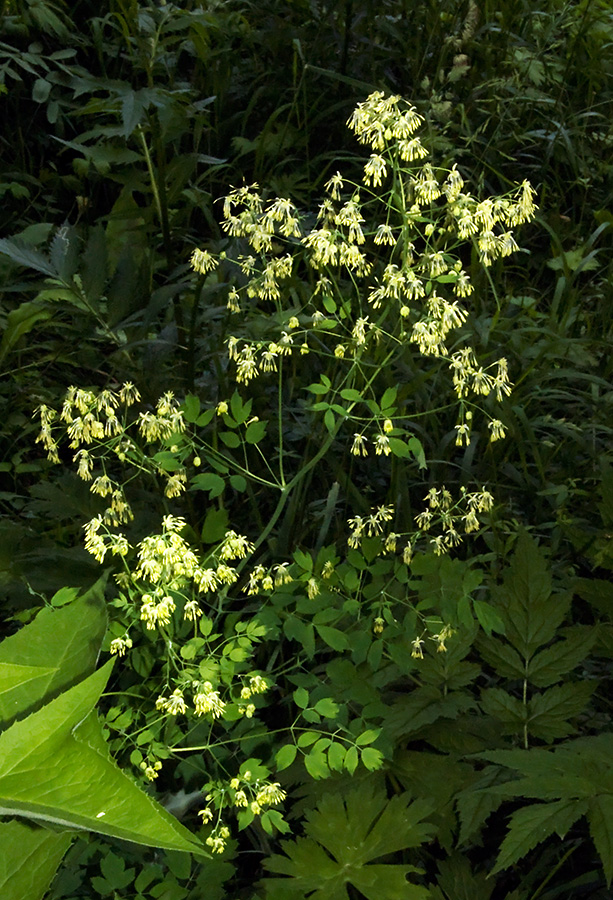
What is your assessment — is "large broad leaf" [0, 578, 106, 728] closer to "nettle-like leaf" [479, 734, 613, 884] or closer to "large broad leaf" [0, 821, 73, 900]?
"large broad leaf" [0, 821, 73, 900]

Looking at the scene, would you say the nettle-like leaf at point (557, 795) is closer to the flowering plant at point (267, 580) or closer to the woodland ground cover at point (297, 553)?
the woodland ground cover at point (297, 553)

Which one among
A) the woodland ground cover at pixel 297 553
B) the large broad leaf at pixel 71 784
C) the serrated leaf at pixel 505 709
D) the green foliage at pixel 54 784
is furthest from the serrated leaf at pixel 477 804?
the large broad leaf at pixel 71 784

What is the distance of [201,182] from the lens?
3.48m

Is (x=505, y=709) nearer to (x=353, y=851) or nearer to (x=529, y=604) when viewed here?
(x=529, y=604)

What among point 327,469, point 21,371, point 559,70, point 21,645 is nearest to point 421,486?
point 327,469

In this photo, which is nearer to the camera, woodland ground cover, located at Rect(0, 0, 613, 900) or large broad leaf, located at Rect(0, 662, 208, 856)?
large broad leaf, located at Rect(0, 662, 208, 856)

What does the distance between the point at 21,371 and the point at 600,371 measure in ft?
6.33

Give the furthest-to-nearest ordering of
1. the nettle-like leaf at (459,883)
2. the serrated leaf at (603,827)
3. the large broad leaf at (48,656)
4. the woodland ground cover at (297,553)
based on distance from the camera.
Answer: the nettle-like leaf at (459,883)
the woodland ground cover at (297,553)
the serrated leaf at (603,827)
the large broad leaf at (48,656)

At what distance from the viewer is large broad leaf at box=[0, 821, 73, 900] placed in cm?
78

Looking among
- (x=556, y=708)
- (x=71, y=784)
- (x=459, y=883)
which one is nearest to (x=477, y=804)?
(x=459, y=883)

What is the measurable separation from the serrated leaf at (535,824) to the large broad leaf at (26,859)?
25.9 inches

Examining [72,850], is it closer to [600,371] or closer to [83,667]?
[83,667]

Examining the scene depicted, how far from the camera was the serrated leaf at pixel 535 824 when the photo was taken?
3.92ft

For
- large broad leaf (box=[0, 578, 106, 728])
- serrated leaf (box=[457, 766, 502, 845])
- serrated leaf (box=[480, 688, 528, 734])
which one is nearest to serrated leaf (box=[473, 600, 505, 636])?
serrated leaf (box=[480, 688, 528, 734])
